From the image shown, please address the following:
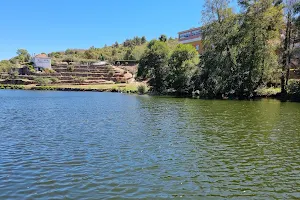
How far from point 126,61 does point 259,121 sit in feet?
438

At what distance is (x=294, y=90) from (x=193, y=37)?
56.0 m

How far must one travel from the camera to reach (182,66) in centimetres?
6556

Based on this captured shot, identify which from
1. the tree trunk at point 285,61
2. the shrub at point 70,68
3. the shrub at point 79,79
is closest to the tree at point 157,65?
the tree trunk at point 285,61

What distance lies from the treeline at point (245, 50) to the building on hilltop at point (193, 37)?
35.7 m

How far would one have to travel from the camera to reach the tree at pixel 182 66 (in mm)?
62781

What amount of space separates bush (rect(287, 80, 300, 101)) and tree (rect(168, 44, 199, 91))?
1943 centimetres

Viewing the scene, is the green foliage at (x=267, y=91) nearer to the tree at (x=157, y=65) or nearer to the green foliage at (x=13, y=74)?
the tree at (x=157, y=65)

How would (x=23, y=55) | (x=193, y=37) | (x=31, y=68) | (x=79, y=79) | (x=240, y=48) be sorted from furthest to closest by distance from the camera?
(x=23, y=55), (x=31, y=68), (x=79, y=79), (x=193, y=37), (x=240, y=48)

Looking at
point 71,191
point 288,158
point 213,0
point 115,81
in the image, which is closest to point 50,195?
point 71,191

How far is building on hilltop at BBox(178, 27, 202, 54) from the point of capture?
96.8 m

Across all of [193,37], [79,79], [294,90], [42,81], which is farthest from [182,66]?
[42,81]

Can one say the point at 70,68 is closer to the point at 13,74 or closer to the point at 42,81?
the point at 42,81

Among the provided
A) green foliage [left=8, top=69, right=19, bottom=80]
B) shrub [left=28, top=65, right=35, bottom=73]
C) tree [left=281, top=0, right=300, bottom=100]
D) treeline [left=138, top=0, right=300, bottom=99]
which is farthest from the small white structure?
tree [left=281, top=0, right=300, bottom=100]

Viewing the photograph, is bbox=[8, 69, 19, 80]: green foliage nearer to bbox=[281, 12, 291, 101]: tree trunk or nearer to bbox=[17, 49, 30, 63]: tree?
bbox=[17, 49, 30, 63]: tree
